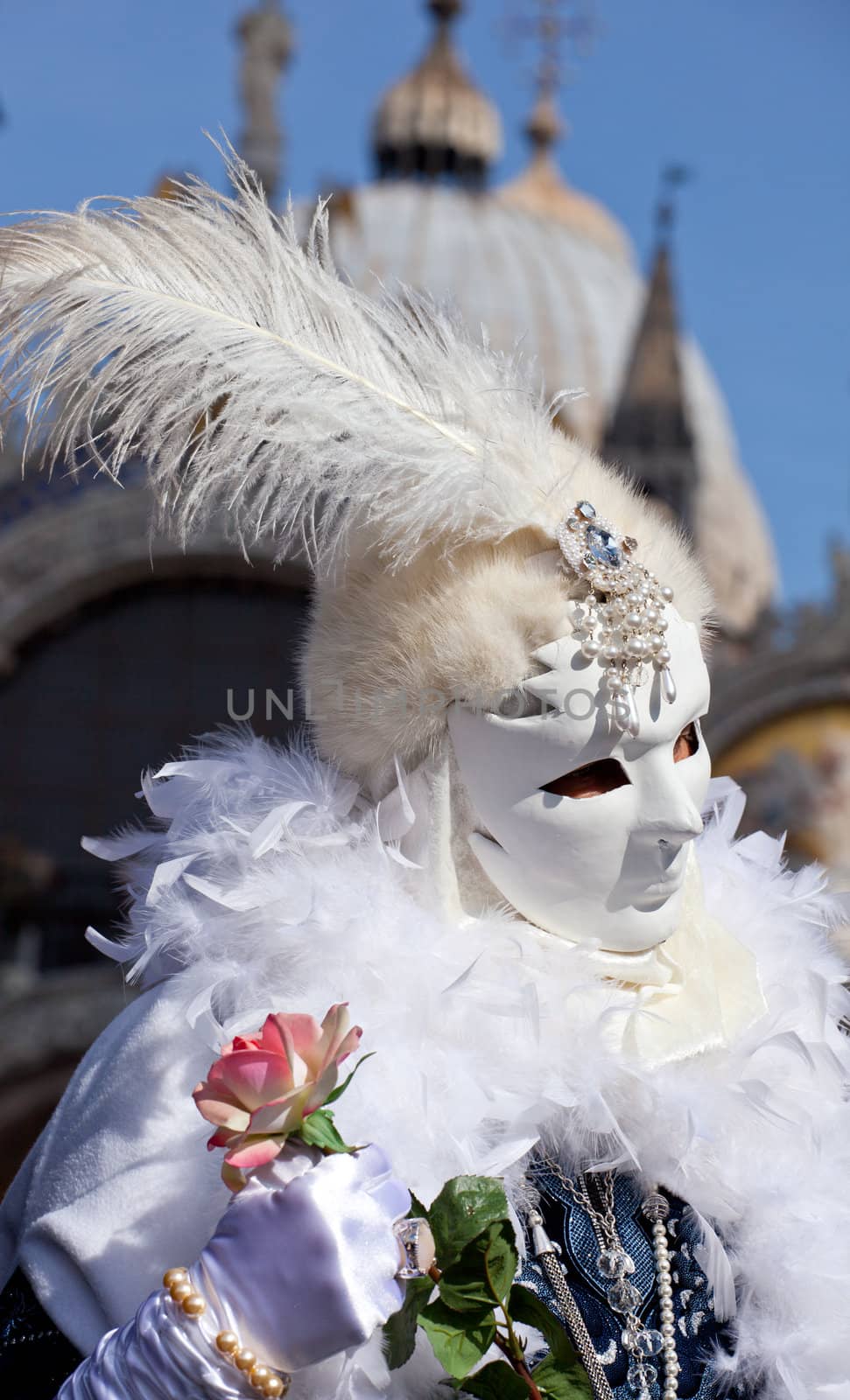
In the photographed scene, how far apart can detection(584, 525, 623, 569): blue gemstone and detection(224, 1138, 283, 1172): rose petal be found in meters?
0.63

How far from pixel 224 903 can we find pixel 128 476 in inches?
292

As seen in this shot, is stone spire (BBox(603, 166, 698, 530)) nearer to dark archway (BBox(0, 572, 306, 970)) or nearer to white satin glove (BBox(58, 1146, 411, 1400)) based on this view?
dark archway (BBox(0, 572, 306, 970))

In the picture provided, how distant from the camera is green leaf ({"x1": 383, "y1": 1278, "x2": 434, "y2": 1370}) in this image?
1209 millimetres

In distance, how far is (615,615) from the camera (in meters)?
1.49

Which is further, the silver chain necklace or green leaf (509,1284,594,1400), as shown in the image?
the silver chain necklace

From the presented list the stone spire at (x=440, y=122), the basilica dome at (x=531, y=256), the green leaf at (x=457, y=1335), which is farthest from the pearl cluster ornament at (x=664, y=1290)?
the stone spire at (x=440, y=122)

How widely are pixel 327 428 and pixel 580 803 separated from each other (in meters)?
0.43

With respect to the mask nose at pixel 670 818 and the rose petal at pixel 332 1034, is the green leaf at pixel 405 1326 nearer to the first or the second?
the rose petal at pixel 332 1034

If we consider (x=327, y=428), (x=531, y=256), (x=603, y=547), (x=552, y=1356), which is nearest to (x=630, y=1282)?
(x=552, y=1356)

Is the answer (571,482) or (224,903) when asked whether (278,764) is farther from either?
(571,482)

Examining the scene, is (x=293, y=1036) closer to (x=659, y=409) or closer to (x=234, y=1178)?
(x=234, y=1178)

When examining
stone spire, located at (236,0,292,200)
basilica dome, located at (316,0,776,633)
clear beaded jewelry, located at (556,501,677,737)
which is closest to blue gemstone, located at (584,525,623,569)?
clear beaded jewelry, located at (556,501,677,737)

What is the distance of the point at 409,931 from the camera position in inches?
57.3

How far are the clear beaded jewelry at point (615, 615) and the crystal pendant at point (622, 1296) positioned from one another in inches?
19.9
